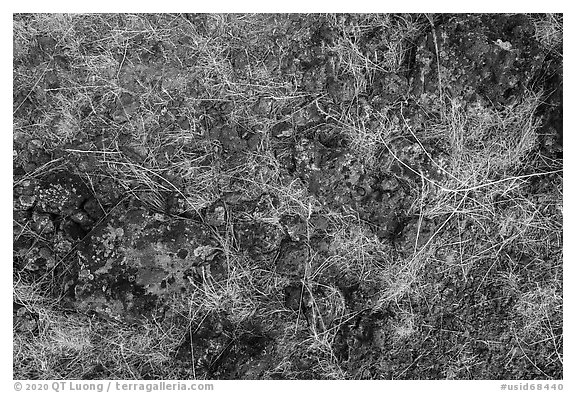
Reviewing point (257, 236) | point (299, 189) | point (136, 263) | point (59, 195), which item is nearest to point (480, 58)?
point (299, 189)

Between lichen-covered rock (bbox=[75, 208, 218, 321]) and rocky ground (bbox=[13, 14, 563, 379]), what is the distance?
22 mm

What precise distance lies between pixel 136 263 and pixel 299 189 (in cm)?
106

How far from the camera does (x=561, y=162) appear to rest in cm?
270

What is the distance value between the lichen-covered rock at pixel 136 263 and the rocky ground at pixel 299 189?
22 millimetres

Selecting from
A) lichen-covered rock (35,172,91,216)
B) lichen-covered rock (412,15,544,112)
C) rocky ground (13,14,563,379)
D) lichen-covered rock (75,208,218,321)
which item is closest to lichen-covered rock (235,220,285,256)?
rocky ground (13,14,563,379)

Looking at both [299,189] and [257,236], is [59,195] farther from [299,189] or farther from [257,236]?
[299,189]

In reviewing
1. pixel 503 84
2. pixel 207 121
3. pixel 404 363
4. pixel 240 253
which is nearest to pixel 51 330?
pixel 240 253

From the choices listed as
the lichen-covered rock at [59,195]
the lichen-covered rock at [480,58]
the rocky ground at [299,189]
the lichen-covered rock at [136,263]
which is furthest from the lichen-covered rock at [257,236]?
the lichen-covered rock at [480,58]

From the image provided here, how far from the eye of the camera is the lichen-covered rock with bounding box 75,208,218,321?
2629mm

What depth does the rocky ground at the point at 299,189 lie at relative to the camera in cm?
269

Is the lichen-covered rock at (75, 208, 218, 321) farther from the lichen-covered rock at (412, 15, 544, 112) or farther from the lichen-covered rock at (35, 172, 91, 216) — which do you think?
the lichen-covered rock at (412, 15, 544, 112)

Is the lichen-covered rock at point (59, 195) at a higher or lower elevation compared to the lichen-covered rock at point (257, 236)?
higher

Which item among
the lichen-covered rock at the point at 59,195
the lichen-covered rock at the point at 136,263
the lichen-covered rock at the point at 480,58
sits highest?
the lichen-covered rock at the point at 480,58

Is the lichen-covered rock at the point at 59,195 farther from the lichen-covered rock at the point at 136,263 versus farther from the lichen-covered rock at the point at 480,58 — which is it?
the lichen-covered rock at the point at 480,58
